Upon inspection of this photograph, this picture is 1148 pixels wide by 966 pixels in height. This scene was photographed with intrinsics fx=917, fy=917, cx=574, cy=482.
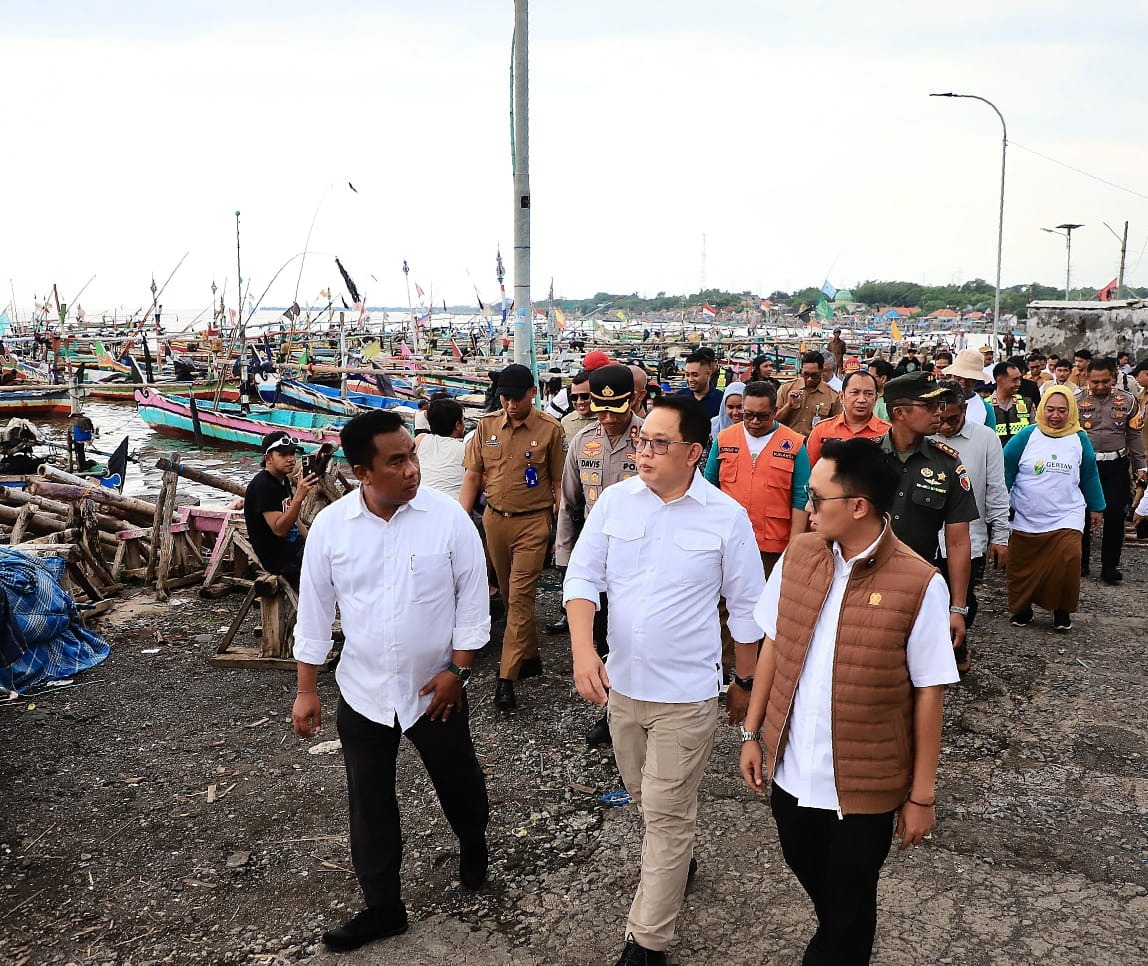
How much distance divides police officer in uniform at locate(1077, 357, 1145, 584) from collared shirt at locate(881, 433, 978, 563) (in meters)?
3.90

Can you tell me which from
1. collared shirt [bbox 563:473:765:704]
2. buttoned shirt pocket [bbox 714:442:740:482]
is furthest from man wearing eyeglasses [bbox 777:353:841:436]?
collared shirt [bbox 563:473:765:704]

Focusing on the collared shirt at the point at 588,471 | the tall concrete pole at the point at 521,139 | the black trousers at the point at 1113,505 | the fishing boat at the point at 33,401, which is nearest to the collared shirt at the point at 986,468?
the collared shirt at the point at 588,471

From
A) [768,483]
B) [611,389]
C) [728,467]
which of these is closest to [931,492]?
[768,483]

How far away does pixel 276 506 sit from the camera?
5500 millimetres

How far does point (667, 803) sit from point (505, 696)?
7.65 feet

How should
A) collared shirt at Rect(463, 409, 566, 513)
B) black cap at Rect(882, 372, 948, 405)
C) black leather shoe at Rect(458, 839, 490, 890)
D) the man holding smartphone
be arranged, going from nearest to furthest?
black leather shoe at Rect(458, 839, 490, 890), black cap at Rect(882, 372, 948, 405), collared shirt at Rect(463, 409, 566, 513), the man holding smartphone

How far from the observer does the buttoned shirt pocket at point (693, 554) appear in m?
2.93

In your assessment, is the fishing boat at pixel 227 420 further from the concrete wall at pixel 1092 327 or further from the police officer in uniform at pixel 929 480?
the police officer in uniform at pixel 929 480

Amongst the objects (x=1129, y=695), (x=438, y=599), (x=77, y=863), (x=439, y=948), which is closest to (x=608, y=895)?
(x=439, y=948)

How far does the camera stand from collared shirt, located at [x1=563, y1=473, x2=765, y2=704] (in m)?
2.93

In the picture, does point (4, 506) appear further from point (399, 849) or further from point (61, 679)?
point (399, 849)

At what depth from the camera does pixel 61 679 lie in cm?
561

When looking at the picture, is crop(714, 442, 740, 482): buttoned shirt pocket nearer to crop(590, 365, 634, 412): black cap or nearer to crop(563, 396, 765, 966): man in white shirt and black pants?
crop(590, 365, 634, 412): black cap

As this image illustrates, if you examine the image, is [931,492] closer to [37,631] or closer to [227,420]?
[37,631]
